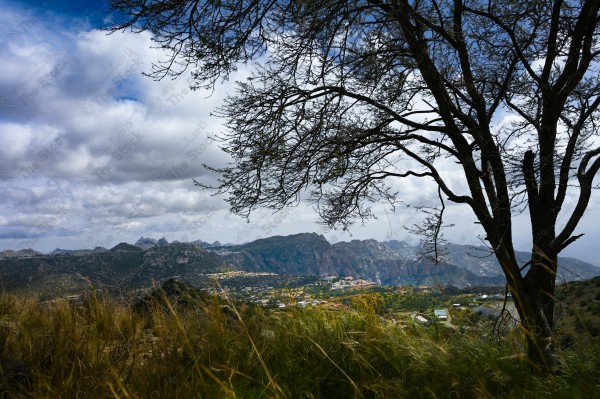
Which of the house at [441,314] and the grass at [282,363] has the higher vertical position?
the house at [441,314]

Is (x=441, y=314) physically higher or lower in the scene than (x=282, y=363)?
higher

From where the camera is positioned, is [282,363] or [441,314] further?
[441,314]

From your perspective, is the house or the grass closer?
the grass

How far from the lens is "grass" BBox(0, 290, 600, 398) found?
2441mm

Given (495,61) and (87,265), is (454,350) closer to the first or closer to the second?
(495,61)

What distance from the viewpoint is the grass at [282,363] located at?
2.44 metres

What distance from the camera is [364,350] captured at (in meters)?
3.33

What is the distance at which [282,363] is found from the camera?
127 inches

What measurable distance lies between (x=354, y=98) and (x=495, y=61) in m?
3.30

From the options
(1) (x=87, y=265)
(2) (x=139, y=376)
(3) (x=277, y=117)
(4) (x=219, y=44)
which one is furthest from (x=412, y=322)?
(1) (x=87, y=265)

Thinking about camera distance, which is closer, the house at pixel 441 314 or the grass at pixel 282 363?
the grass at pixel 282 363

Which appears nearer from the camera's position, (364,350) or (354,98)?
(364,350)

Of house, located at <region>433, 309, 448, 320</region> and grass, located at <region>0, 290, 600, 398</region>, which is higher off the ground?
house, located at <region>433, 309, 448, 320</region>

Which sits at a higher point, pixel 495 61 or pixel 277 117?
pixel 495 61
